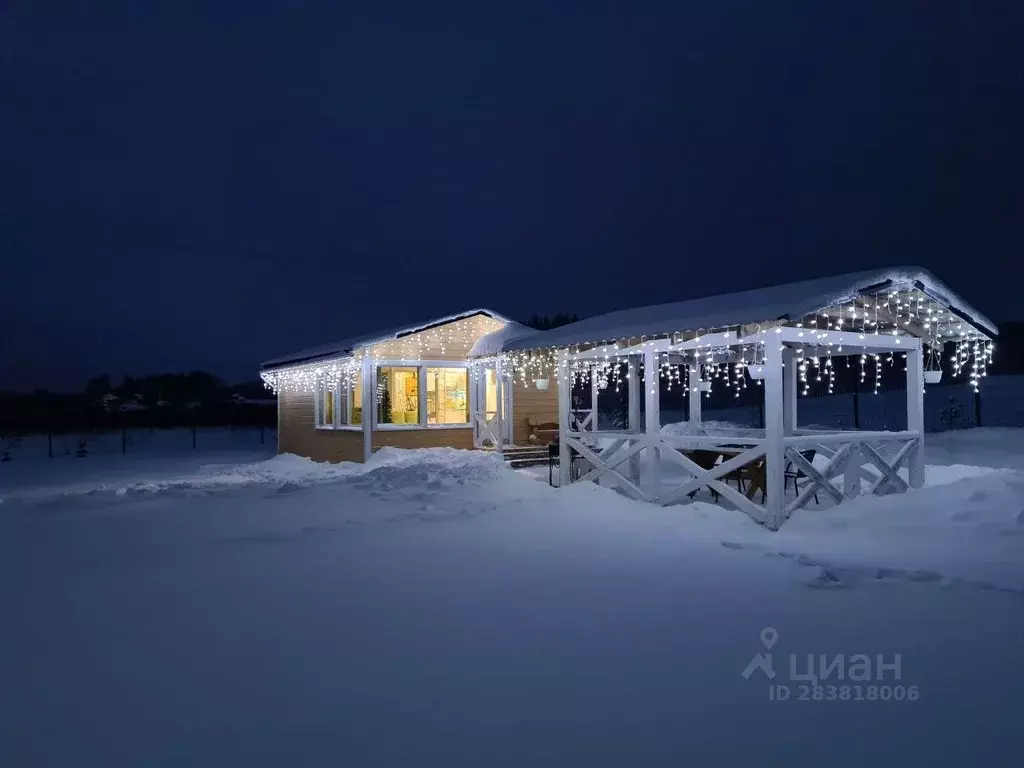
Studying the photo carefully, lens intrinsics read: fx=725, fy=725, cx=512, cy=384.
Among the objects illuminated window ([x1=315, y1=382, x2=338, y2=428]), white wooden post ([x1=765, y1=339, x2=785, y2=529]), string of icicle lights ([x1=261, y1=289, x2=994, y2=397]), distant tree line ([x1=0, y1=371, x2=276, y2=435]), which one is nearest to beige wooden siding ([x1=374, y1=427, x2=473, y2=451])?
string of icicle lights ([x1=261, y1=289, x2=994, y2=397])

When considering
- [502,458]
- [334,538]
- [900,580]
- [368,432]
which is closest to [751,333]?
[900,580]

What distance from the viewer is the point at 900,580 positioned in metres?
5.61

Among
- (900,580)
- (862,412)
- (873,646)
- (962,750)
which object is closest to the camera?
(962,750)

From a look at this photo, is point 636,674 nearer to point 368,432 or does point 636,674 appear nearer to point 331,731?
point 331,731

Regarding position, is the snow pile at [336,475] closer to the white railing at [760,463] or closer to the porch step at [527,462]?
the porch step at [527,462]

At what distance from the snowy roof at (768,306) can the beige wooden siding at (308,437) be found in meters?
7.47

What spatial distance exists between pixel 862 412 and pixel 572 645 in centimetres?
2859

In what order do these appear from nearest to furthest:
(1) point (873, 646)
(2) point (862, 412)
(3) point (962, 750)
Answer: (3) point (962, 750), (1) point (873, 646), (2) point (862, 412)

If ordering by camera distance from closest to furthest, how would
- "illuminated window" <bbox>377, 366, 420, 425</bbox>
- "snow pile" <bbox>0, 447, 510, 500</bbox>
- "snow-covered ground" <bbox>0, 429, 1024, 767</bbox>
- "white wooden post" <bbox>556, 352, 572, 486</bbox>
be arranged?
"snow-covered ground" <bbox>0, 429, 1024, 767</bbox>, "white wooden post" <bbox>556, 352, 572, 486</bbox>, "snow pile" <bbox>0, 447, 510, 500</bbox>, "illuminated window" <bbox>377, 366, 420, 425</bbox>

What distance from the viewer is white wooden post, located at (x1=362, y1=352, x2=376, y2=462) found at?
1540 cm

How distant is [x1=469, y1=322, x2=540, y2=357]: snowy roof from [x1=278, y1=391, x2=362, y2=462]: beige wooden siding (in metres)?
3.16

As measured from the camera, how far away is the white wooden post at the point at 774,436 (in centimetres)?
772

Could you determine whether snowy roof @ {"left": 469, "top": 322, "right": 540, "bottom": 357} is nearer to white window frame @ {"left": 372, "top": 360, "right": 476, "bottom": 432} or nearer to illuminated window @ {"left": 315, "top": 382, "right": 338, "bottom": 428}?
white window frame @ {"left": 372, "top": 360, "right": 476, "bottom": 432}

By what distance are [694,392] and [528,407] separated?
5598 mm
